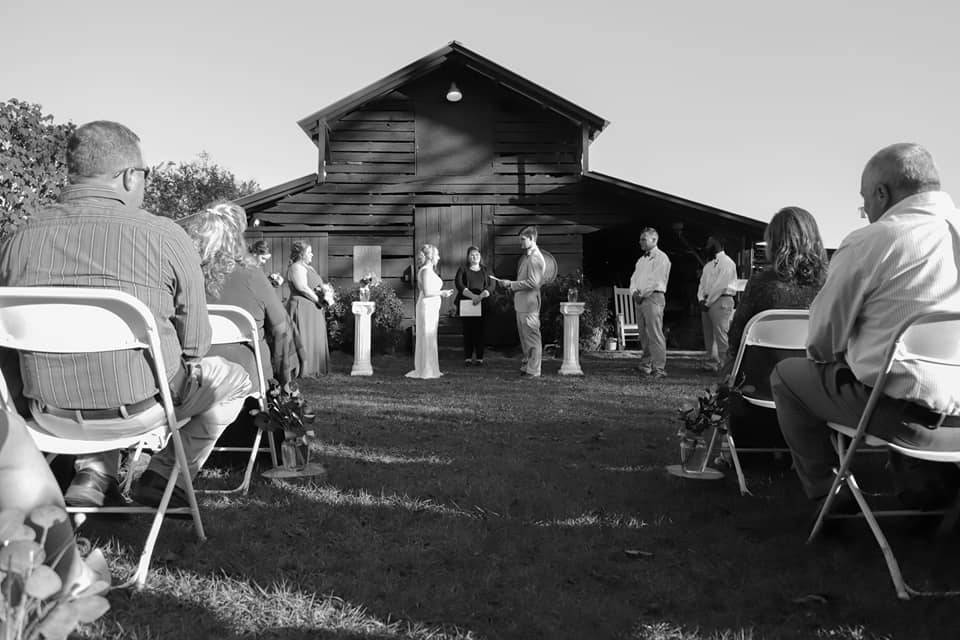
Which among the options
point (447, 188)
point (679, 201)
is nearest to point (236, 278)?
point (447, 188)

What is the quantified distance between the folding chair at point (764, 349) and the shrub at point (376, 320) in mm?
10565

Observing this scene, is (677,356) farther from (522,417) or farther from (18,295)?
(18,295)

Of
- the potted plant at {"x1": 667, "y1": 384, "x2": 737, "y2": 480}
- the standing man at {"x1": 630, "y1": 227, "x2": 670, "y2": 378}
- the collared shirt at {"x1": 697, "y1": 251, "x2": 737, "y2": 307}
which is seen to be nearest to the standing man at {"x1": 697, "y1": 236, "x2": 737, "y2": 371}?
the collared shirt at {"x1": 697, "y1": 251, "x2": 737, "y2": 307}

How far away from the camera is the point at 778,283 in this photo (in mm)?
4348

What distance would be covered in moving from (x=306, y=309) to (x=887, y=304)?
849 cm

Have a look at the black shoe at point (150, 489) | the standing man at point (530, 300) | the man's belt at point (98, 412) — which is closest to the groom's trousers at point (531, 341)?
A: the standing man at point (530, 300)

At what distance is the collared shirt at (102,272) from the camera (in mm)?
2645

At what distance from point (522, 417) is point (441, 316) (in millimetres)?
8611

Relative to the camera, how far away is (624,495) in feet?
13.2

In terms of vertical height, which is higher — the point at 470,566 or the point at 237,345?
the point at 237,345

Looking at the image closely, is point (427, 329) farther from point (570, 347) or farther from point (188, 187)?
point (188, 187)

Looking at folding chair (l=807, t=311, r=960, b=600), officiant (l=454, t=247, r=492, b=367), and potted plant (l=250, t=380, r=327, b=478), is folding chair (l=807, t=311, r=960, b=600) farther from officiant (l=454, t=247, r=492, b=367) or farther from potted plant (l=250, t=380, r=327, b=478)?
officiant (l=454, t=247, r=492, b=367)

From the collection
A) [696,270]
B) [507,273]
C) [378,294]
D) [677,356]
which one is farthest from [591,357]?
[696,270]

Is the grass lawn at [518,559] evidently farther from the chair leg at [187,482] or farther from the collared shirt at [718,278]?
the collared shirt at [718,278]
